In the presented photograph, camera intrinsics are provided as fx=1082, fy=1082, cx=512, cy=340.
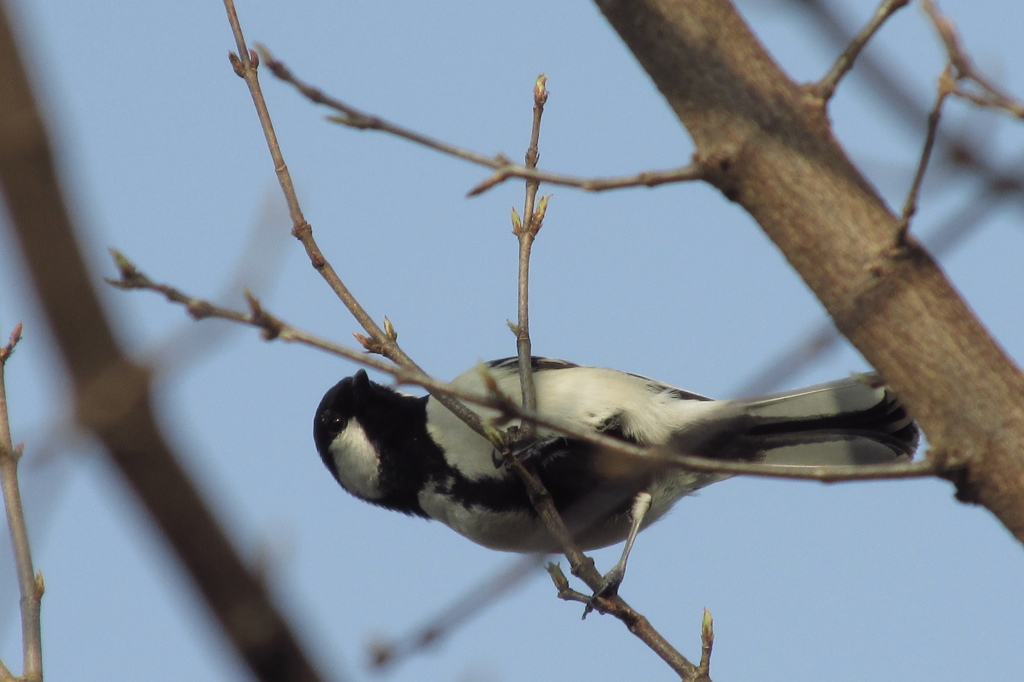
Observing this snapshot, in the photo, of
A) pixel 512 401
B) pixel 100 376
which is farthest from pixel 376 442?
pixel 100 376

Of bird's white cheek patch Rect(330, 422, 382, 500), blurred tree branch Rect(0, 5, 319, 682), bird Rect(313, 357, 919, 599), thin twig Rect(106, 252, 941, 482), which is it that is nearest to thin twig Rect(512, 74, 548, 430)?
bird Rect(313, 357, 919, 599)

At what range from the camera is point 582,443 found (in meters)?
3.97

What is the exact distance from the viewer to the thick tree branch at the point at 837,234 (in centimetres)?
169

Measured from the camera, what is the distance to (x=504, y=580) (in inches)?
75.7

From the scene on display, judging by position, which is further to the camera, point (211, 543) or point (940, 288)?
point (940, 288)

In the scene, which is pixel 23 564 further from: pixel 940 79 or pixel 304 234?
pixel 940 79

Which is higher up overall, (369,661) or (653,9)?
(653,9)

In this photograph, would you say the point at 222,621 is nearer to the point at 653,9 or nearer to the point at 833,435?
the point at 653,9

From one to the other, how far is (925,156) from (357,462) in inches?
129

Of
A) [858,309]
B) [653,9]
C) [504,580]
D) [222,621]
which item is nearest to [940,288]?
[858,309]

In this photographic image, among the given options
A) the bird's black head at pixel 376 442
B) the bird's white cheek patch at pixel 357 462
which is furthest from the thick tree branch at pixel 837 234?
the bird's white cheek patch at pixel 357 462

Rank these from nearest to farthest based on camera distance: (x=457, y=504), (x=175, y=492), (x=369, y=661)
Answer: (x=175, y=492), (x=369, y=661), (x=457, y=504)

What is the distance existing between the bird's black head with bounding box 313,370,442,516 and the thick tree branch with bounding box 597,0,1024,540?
256 cm

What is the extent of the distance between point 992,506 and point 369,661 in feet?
4.18
